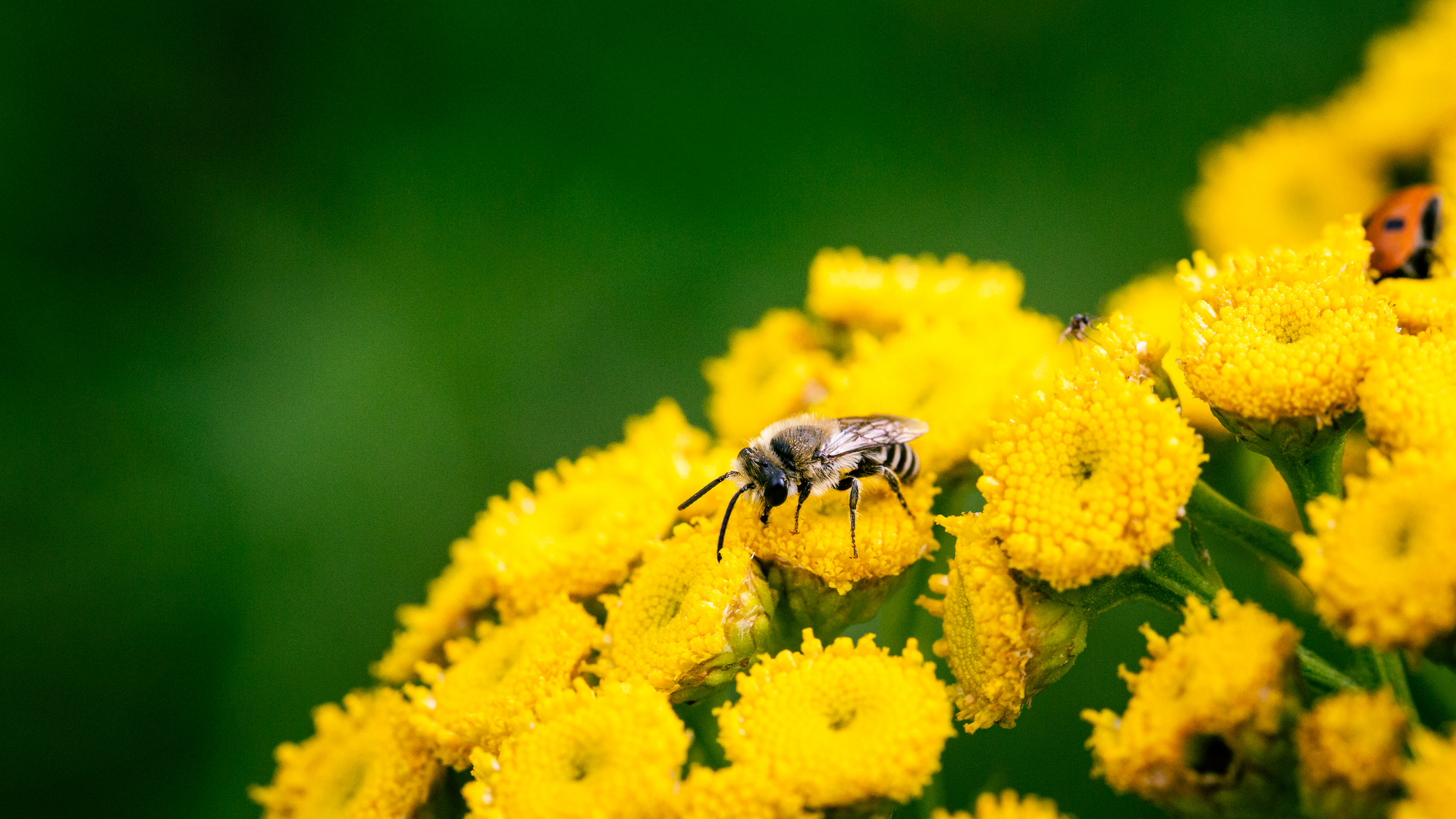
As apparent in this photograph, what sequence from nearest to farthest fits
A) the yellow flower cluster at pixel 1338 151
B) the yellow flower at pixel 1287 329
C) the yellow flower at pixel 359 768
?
the yellow flower at pixel 1287 329, the yellow flower at pixel 359 768, the yellow flower cluster at pixel 1338 151

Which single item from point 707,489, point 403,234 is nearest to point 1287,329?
point 707,489

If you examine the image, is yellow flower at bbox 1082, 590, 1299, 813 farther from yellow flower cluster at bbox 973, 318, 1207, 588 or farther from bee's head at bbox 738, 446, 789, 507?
bee's head at bbox 738, 446, 789, 507

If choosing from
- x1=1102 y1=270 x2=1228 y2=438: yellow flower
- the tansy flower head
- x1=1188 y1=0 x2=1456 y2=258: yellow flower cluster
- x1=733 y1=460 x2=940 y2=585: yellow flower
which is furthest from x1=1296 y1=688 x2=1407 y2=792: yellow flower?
x1=1188 y1=0 x2=1456 y2=258: yellow flower cluster

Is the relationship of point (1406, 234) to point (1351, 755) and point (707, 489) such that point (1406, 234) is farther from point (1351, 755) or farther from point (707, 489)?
point (707, 489)

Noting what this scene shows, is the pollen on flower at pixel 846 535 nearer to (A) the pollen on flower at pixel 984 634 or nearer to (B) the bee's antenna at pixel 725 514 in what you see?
(B) the bee's antenna at pixel 725 514

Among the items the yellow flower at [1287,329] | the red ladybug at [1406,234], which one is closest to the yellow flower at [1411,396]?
Answer: the yellow flower at [1287,329]

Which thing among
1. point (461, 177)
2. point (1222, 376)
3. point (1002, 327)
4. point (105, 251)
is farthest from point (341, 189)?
point (1222, 376)
